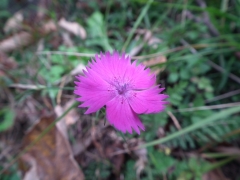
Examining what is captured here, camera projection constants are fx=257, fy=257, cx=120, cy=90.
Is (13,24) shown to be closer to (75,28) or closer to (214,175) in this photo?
(75,28)

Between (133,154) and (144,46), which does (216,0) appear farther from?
(133,154)

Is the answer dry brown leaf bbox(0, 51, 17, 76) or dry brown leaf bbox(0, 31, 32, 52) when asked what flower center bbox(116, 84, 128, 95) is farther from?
dry brown leaf bbox(0, 31, 32, 52)

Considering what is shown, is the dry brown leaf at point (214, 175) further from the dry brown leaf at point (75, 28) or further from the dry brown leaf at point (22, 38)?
the dry brown leaf at point (22, 38)

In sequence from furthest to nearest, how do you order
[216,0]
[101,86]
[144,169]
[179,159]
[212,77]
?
[216,0] < [212,77] < [179,159] < [144,169] < [101,86]

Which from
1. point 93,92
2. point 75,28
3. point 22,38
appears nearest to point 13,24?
point 22,38

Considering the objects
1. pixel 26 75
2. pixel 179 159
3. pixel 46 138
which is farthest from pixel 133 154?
pixel 26 75
